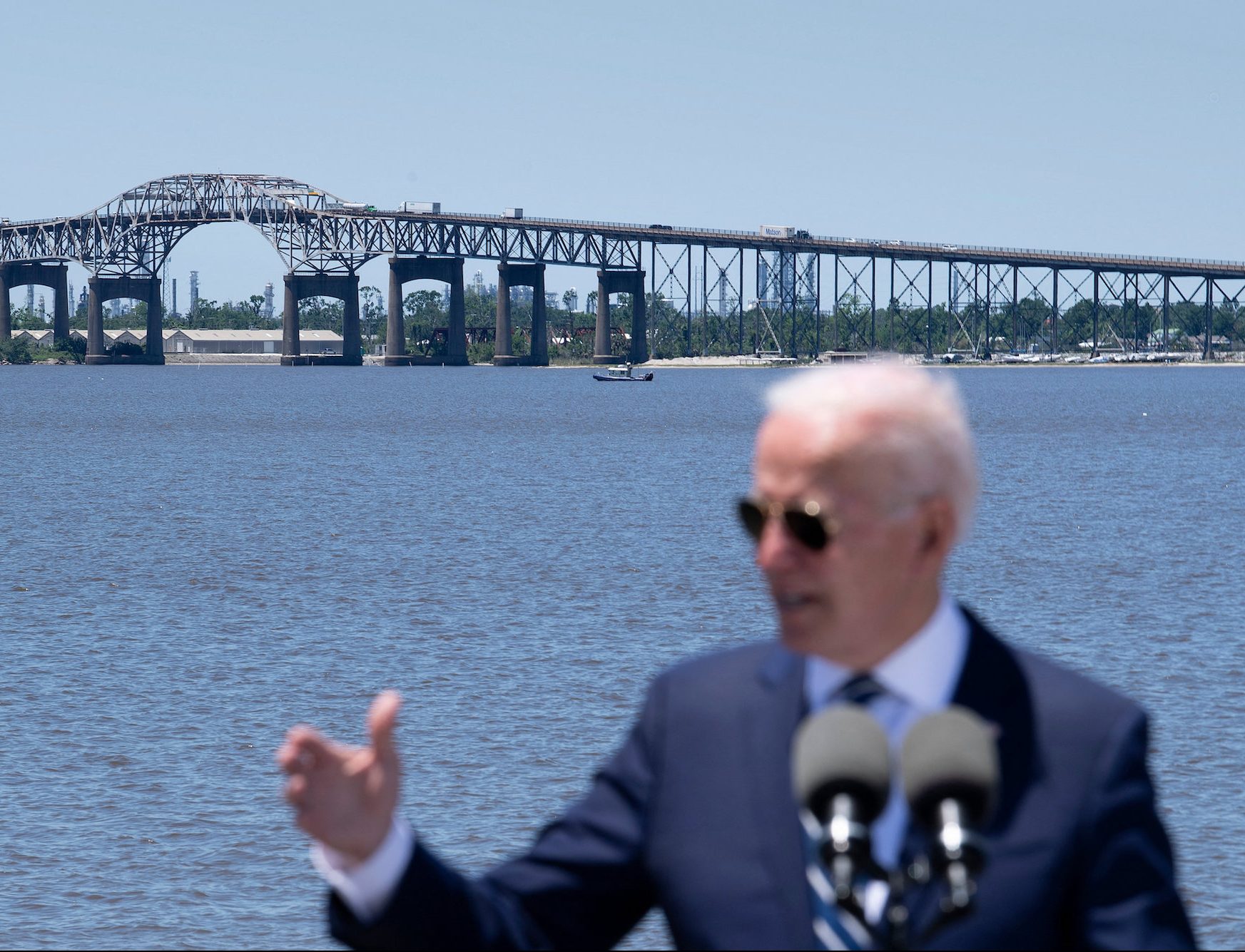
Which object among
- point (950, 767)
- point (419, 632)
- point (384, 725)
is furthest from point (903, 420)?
point (419, 632)

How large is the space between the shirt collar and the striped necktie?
2 centimetres

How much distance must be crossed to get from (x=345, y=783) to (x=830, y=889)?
2.44ft

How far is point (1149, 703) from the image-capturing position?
80.3 ft

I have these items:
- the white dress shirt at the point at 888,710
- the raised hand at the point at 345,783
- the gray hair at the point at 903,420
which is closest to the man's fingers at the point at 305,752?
the raised hand at the point at 345,783

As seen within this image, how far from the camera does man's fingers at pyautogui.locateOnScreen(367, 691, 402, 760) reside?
288 centimetres

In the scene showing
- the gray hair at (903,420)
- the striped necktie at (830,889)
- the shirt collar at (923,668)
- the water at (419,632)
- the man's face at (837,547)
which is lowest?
the water at (419,632)

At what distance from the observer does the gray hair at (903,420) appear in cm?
289

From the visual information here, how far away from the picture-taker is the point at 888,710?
2969mm

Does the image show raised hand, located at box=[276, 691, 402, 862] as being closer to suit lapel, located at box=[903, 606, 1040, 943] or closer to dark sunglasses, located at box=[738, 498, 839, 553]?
dark sunglasses, located at box=[738, 498, 839, 553]

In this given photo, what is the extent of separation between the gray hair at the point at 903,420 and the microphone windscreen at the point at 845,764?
395mm

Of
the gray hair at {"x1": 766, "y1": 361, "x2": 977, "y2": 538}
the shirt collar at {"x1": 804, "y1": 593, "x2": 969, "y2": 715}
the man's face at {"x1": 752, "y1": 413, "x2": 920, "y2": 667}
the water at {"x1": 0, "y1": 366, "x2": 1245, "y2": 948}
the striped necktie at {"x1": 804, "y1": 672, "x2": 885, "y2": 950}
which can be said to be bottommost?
the water at {"x1": 0, "y1": 366, "x2": 1245, "y2": 948}

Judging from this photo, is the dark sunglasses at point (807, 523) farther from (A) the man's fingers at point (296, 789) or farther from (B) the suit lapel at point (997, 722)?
(A) the man's fingers at point (296, 789)

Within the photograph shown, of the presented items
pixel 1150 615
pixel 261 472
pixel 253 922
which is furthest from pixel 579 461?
pixel 253 922

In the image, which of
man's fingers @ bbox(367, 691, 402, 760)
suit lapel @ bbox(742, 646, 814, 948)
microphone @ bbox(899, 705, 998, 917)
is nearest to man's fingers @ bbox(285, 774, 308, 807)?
man's fingers @ bbox(367, 691, 402, 760)
